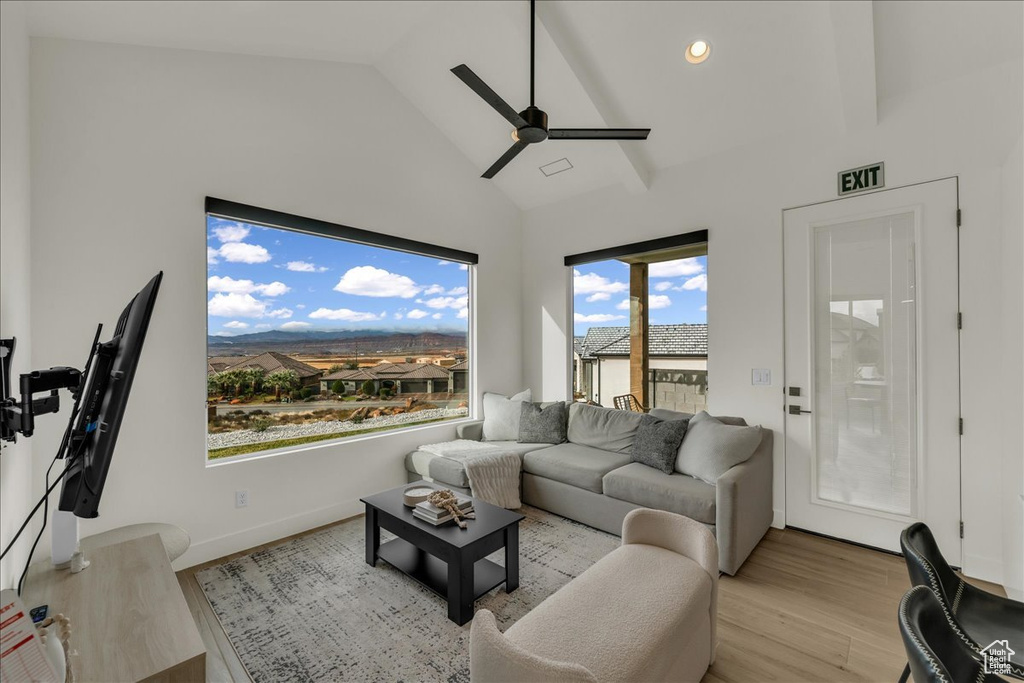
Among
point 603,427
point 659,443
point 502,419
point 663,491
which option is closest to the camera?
point 663,491

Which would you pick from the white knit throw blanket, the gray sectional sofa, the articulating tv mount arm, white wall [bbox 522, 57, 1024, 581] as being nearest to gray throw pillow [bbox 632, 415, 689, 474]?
the gray sectional sofa

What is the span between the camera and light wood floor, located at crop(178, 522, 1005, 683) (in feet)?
5.93

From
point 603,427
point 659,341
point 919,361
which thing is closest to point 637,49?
point 659,341

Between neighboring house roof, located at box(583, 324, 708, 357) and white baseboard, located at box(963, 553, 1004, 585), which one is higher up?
neighboring house roof, located at box(583, 324, 708, 357)

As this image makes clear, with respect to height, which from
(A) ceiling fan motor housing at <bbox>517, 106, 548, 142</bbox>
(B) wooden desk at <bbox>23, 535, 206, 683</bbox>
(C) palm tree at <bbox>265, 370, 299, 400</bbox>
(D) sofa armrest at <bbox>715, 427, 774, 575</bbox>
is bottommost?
(D) sofa armrest at <bbox>715, 427, 774, 575</bbox>

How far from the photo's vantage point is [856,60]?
2.50 metres

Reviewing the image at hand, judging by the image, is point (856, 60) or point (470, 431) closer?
point (856, 60)

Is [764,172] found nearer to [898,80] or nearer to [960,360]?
[898,80]

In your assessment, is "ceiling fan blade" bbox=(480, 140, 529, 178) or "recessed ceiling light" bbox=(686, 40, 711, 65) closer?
"ceiling fan blade" bbox=(480, 140, 529, 178)

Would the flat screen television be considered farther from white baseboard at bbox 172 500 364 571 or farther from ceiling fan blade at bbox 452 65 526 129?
white baseboard at bbox 172 500 364 571

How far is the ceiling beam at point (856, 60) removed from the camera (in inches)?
90.7

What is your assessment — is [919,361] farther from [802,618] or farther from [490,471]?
[490,471]

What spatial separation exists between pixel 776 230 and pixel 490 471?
9.03 ft

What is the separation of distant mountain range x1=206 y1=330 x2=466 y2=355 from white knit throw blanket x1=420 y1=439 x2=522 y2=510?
970 millimetres
